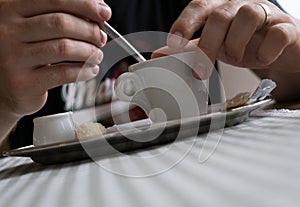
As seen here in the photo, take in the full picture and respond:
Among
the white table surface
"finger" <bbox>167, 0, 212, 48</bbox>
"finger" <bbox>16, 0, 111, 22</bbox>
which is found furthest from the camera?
"finger" <bbox>167, 0, 212, 48</bbox>

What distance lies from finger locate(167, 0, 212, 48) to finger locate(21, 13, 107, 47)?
130mm

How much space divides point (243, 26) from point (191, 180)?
1.16ft

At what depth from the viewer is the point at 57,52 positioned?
1.60ft

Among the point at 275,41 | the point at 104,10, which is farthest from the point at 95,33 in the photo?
the point at 275,41

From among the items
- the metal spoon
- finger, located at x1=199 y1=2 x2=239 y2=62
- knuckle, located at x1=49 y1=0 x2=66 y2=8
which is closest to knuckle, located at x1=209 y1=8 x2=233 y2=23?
finger, located at x1=199 y1=2 x2=239 y2=62

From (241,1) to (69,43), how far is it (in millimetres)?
306

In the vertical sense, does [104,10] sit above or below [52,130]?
above

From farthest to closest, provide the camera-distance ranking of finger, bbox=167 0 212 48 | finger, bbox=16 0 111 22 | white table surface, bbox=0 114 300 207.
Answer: finger, bbox=167 0 212 48, finger, bbox=16 0 111 22, white table surface, bbox=0 114 300 207

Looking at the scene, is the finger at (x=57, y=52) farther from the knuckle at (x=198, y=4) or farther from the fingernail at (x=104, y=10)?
the knuckle at (x=198, y=4)

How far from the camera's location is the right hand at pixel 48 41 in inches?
18.7

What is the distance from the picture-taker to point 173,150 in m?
0.42

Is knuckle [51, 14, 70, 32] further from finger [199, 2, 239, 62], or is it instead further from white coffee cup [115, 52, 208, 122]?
finger [199, 2, 239, 62]

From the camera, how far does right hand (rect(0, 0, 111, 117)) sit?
48 centimetres

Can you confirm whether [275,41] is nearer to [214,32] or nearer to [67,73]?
[214,32]
